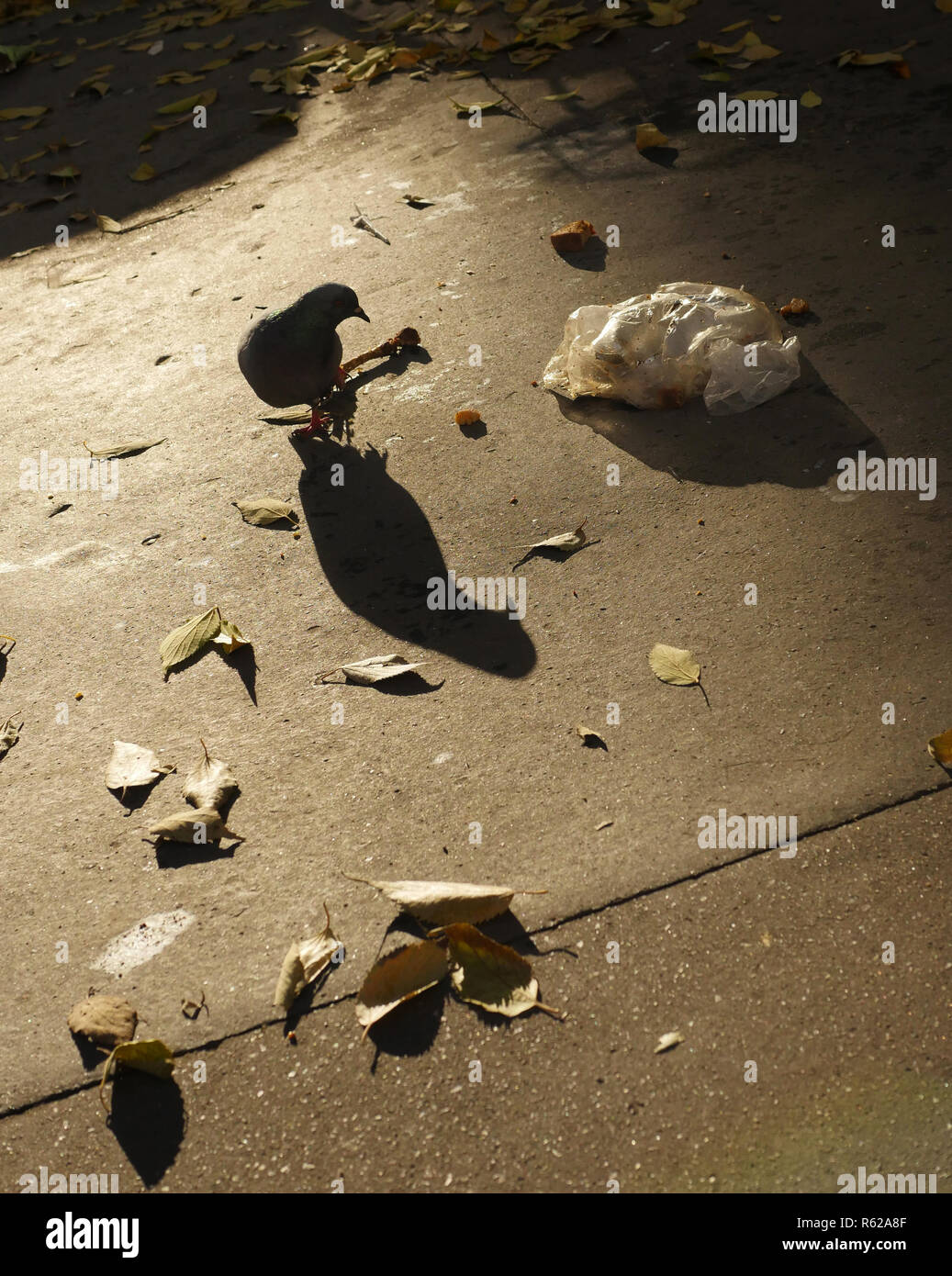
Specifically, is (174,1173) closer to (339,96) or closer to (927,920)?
(927,920)

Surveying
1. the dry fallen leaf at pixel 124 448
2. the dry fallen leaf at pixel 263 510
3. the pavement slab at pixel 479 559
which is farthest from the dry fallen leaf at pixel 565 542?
the dry fallen leaf at pixel 124 448

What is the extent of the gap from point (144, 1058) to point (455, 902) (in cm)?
55

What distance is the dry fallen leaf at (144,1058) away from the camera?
5.40 ft

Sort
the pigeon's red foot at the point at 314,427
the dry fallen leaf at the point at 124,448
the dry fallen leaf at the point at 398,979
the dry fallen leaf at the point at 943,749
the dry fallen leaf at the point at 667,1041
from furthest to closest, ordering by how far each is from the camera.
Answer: the dry fallen leaf at the point at 124,448
the pigeon's red foot at the point at 314,427
the dry fallen leaf at the point at 943,749
the dry fallen leaf at the point at 398,979
the dry fallen leaf at the point at 667,1041

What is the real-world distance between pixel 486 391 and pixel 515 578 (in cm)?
86

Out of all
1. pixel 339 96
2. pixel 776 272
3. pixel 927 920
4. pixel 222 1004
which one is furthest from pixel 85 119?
pixel 927 920

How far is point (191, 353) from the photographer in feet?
11.8

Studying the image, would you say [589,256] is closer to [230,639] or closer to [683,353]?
[683,353]

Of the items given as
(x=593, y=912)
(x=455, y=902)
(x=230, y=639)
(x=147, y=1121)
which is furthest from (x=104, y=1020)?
(x=230, y=639)

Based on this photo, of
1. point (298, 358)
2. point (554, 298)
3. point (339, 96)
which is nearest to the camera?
point (298, 358)

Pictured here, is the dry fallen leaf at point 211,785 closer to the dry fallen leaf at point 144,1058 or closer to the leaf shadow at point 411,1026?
the dry fallen leaf at point 144,1058

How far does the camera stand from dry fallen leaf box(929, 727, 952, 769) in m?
1.85

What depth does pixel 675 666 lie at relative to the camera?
215 cm

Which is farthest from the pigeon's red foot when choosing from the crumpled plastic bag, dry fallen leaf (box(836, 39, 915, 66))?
dry fallen leaf (box(836, 39, 915, 66))
